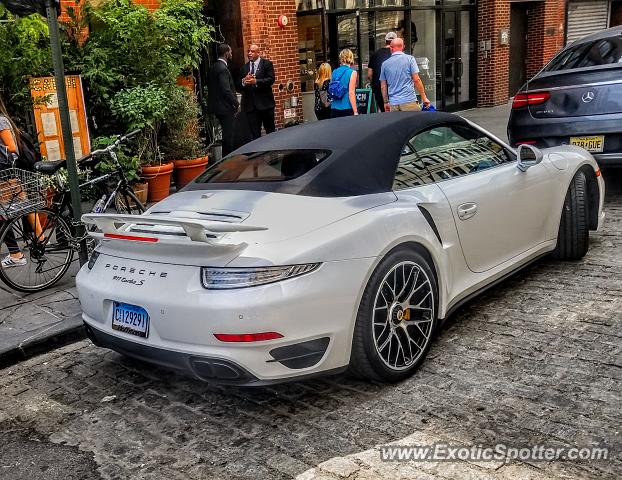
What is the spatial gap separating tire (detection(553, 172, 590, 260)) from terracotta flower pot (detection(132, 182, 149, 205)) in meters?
5.15

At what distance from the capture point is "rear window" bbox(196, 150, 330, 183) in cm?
408

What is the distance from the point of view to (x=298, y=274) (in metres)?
3.33

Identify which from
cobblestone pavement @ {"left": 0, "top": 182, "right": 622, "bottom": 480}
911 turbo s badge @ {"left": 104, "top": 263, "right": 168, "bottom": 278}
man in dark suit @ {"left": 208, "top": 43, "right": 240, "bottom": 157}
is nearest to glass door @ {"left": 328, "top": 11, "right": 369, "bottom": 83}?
man in dark suit @ {"left": 208, "top": 43, "right": 240, "bottom": 157}

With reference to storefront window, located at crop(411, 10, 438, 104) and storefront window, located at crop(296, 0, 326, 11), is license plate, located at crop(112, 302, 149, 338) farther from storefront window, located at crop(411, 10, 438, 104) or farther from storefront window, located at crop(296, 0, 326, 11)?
storefront window, located at crop(411, 10, 438, 104)

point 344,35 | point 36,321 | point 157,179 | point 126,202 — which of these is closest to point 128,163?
point 157,179

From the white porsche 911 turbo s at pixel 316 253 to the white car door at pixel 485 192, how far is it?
0.05 feet

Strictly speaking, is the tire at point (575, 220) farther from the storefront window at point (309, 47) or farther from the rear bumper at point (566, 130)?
the storefront window at point (309, 47)

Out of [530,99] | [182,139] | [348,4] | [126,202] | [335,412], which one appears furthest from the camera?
[348,4]

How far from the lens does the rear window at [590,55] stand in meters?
7.54

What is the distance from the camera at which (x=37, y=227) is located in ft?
19.0

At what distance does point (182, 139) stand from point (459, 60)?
32.0 ft

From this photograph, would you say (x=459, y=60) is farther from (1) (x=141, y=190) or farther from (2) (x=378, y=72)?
(1) (x=141, y=190)

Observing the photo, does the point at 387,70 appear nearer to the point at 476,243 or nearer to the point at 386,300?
the point at 476,243

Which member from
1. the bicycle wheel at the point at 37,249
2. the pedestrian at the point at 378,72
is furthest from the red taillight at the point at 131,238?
the pedestrian at the point at 378,72
